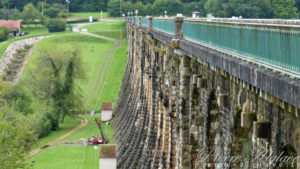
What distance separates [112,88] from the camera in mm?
70000

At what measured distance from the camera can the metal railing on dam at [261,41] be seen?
8391mm

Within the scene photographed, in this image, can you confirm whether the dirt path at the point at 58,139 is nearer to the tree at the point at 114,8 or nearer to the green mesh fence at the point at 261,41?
the green mesh fence at the point at 261,41

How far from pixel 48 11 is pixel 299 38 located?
5205 inches

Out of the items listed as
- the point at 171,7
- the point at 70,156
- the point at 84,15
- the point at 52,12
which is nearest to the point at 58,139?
the point at 70,156

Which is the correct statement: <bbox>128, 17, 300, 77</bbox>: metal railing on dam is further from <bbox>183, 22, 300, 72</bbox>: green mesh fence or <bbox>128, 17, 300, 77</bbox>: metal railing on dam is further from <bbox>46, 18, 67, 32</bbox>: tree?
<bbox>46, 18, 67, 32</bbox>: tree

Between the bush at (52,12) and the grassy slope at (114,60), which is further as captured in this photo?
the bush at (52,12)

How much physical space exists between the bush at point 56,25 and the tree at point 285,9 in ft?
325

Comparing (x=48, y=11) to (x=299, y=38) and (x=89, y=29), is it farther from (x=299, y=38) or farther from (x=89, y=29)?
(x=299, y=38)

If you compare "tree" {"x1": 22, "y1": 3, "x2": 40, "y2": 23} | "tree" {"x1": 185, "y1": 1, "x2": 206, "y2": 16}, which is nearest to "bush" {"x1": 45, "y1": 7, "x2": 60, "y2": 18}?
"tree" {"x1": 22, "y1": 3, "x2": 40, "y2": 23}

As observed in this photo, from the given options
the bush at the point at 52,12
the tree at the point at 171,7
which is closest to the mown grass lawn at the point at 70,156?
the tree at the point at 171,7

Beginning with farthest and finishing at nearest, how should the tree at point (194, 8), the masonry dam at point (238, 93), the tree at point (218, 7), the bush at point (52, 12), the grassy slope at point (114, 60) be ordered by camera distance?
the bush at point (52, 12)
the grassy slope at point (114, 60)
the tree at point (194, 8)
the tree at point (218, 7)
the masonry dam at point (238, 93)

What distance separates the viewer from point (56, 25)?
119m

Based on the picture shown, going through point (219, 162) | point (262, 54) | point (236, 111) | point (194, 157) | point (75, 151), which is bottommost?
point (75, 151)

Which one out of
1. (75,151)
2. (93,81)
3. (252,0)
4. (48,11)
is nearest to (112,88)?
(93,81)
